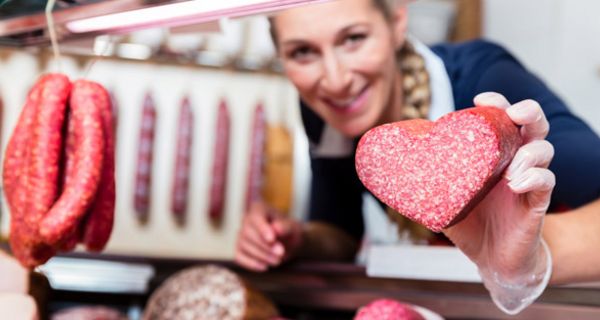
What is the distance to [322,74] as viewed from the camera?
1.88 metres

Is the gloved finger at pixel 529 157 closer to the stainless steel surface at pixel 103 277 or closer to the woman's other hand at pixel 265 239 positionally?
the woman's other hand at pixel 265 239

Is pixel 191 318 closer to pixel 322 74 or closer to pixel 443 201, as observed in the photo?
pixel 322 74

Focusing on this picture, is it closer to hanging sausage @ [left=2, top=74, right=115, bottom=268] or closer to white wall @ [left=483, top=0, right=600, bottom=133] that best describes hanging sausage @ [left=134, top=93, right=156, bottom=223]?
white wall @ [left=483, top=0, right=600, bottom=133]

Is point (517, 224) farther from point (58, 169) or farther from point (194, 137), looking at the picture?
point (194, 137)

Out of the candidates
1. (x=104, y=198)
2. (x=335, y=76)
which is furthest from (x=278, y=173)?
(x=104, y=198)

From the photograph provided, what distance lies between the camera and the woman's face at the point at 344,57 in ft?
5.80

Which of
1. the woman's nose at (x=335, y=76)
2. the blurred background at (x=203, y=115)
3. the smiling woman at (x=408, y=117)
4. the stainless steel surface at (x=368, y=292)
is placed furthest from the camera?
the blurred background at (x=203, y=115)

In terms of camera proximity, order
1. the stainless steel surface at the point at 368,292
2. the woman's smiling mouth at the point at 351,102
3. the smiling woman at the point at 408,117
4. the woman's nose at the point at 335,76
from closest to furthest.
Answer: the smiling woman at the point at 408,117 < the stainless steel surface at the point at 368,292 < the woman's nose at the point at 335,76 < the woman's smiling mouth at the point at 351,102

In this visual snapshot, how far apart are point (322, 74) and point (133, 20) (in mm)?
681

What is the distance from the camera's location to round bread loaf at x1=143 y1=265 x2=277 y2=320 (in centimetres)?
172

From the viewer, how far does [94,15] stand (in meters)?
1.33

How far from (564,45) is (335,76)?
217cm

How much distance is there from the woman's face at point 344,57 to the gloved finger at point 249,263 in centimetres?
50

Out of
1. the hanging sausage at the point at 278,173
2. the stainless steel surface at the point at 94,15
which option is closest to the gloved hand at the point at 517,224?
the stainless steel surface at the point at 94,15
